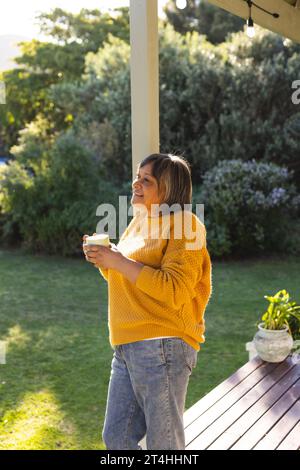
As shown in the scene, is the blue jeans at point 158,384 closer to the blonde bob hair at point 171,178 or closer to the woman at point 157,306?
the woman at point 157,306

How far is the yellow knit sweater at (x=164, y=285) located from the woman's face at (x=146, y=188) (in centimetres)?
5

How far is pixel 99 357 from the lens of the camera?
188 inches

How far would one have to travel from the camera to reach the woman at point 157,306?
1.82 meters

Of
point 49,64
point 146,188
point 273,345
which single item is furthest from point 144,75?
point 49,64

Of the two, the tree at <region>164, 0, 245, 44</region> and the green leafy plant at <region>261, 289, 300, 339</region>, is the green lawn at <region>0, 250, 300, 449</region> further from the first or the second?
the tree at <region>164, 0, 245, 44</region>

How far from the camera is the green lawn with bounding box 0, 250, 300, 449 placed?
12.0ft

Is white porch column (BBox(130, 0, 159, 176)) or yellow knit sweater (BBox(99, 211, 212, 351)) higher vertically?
white porch column (BBox(130, 0, 159, 176))

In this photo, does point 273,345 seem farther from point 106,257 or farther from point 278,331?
point 106,257

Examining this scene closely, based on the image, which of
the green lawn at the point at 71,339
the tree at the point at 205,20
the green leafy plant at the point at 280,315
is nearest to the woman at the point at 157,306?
the green lawn at the point at 71,339

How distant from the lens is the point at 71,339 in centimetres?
522

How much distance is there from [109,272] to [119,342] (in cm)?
23

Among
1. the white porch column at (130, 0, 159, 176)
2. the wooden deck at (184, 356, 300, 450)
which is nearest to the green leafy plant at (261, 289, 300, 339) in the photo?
the wooden deck at (184, 356, 300, 450)

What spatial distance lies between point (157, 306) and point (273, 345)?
1.86m

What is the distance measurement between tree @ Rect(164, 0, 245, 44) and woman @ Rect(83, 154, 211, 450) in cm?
1200
